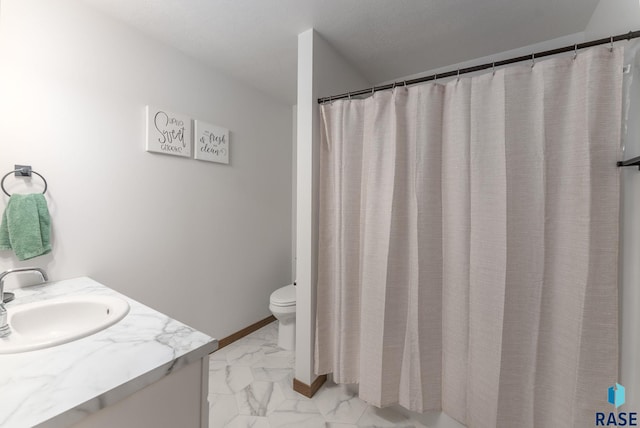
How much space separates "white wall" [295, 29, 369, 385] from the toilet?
1.29 ft

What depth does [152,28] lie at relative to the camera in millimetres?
1659

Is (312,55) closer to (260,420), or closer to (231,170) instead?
(231,170)

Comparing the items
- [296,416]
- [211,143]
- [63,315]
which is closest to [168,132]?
[211,143]

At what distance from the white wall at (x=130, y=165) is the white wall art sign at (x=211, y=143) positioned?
71mm

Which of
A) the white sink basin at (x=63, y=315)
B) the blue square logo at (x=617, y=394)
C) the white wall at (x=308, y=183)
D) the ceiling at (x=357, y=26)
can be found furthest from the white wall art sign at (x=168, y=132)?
the blue square logo at (x=617, y=394)

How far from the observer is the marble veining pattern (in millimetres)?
1498

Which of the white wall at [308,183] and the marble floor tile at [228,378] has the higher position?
the white wall at [308,183]

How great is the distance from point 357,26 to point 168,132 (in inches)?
57.8

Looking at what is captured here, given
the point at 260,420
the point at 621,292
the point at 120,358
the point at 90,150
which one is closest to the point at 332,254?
the point at 260,420

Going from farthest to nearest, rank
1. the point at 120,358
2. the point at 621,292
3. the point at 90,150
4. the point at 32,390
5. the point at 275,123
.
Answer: the point at 275,123 < the point at 90,150 < the point at 621,292 < the point at 120,358 < the point at 32,390

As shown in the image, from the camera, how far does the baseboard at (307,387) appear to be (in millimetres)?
1687

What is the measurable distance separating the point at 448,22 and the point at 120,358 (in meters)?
2.27

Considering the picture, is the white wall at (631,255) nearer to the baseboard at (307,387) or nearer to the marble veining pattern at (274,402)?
the marble veining pattern at (274,402)

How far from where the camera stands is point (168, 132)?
183 cm
